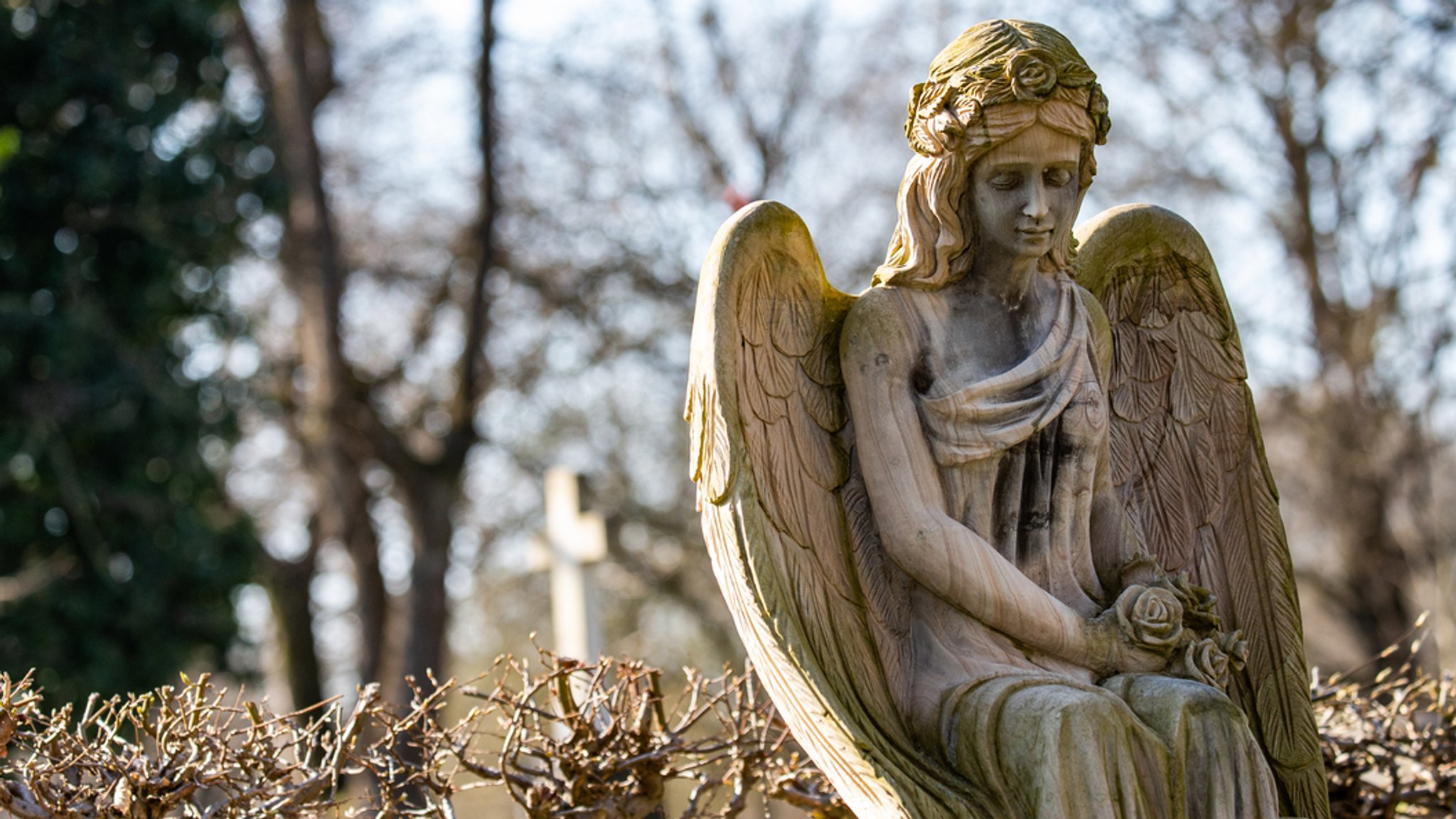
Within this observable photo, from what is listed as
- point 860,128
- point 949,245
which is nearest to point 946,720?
point 949,245

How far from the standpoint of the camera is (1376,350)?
42.2 feet

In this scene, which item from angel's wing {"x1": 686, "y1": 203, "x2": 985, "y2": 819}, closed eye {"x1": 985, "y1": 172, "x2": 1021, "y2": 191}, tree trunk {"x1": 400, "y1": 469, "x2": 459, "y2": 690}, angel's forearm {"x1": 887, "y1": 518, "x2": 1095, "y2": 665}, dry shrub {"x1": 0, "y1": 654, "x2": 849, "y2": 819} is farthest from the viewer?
tree trunk {"x1": 400, "y1": 469, "x2": 459, "y2": 690}

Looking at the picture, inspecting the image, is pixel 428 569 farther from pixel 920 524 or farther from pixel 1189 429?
pixel 920 524

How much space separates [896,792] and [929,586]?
0.48m

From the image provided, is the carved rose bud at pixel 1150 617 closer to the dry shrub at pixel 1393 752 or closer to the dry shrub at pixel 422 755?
the dry shrub at pixel 422 755

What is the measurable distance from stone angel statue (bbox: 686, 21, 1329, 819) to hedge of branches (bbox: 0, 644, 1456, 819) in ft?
3.10

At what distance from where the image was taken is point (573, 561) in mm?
7910

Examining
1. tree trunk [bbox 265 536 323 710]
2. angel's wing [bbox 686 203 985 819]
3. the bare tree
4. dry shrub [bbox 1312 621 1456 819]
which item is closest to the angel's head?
angel's wing [bbox 686 203 985 819]

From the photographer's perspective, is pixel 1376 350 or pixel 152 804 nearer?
pixel 152 804

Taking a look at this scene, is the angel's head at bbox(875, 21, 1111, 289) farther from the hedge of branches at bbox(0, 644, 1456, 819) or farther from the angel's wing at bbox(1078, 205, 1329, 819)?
the hedge of branches at bbox(0, 644, 1456, 819)

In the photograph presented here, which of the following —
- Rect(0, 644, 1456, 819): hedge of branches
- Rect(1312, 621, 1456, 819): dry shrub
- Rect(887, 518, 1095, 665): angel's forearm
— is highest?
Rect(887, 518, 1095, 665): angel's forearm

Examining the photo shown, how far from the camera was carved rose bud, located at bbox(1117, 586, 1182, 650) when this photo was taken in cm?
346

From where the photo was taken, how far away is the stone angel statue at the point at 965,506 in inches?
126

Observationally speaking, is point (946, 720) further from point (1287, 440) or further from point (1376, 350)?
point (1287, 440)
